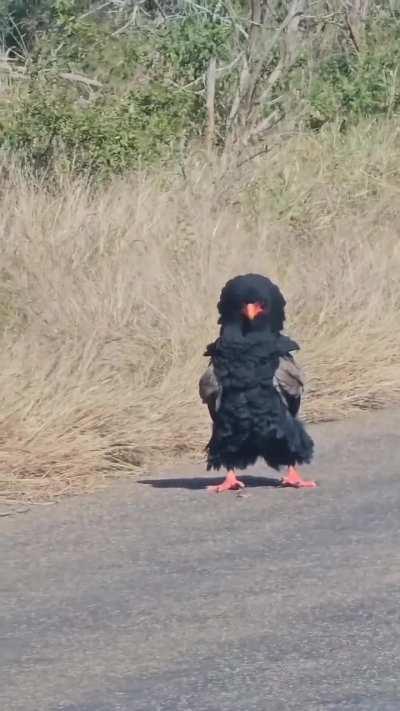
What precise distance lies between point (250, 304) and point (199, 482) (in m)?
1.03

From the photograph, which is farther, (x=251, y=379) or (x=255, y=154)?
(x=255, y=154)

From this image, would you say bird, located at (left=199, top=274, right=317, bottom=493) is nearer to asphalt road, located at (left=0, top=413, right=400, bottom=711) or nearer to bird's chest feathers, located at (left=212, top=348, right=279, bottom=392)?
bird's chest feathers, located at (left=212, top=348, right=279, bottom=392)

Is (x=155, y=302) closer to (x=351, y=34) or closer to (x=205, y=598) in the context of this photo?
(x=205, y=598)

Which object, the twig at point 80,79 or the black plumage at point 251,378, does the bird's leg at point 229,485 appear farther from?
the twig at point 80,79

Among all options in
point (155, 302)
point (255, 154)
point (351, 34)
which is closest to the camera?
point (155, 302)

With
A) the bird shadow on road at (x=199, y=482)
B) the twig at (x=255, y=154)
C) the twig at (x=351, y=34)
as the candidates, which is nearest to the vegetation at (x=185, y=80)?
the twig at (x=351, y=34)

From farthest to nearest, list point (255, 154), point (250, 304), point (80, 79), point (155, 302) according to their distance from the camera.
→ point (80, 79) → point (255, 154) → point (155, 302) → point (250, 304)

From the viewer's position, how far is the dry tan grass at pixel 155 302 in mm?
7586

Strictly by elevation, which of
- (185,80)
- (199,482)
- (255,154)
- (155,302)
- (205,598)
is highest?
(185,80)

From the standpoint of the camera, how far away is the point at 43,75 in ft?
41.9

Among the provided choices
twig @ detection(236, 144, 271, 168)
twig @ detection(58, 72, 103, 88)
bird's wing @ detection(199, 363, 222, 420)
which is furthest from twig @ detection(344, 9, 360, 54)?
bird's wing @ detection(199, 363, 222, 420)

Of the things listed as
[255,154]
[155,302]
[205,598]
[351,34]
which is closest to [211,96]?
Answer: [255,154]

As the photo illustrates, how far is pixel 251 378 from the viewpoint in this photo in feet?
22.3

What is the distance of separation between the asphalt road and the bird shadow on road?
1.2 inches
